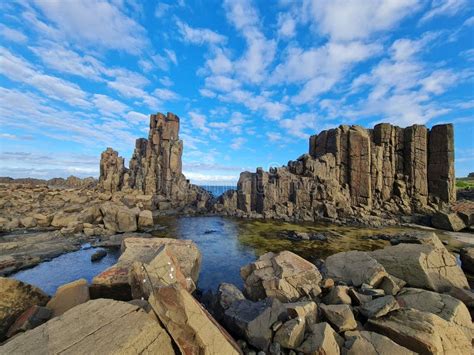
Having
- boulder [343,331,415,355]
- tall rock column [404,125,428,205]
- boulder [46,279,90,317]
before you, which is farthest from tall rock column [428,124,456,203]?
boulder [46,279,90,317]

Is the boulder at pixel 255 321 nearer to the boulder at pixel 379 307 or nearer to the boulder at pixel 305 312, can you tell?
the boulder at pixel 305 312

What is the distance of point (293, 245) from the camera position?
1089 inches

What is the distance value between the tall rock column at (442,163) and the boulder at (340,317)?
65.7 metres

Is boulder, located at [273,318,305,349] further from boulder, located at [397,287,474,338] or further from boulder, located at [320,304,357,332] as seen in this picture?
boulder, located at [397,287,474,338]

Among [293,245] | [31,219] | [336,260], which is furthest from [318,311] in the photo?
[31,219]

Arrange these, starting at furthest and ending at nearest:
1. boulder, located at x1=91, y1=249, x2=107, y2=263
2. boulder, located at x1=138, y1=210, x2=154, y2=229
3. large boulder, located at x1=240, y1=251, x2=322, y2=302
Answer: boulder, located at x1=138, y1=210, x2=154, y2=229
boulder, located at x1=91, y1=249, x2=107, y2=263
large boulder, located at x1=240, y1=251, x2=322, y2=302

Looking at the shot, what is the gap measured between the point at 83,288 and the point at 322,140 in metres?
66.1

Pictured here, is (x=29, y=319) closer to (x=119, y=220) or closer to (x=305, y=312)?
(x=305, y=312)

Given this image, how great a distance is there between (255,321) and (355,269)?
24.1 ft

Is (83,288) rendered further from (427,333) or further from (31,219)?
(31,219)

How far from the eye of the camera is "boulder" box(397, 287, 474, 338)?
7.84m

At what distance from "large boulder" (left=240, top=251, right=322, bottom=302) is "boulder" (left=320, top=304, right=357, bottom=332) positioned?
2779 mm

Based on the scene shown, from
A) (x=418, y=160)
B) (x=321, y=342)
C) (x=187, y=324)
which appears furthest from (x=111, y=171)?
(x=418, y=160)

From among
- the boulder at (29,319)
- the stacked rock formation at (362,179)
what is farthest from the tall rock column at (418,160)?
the boulder at (29,319)
